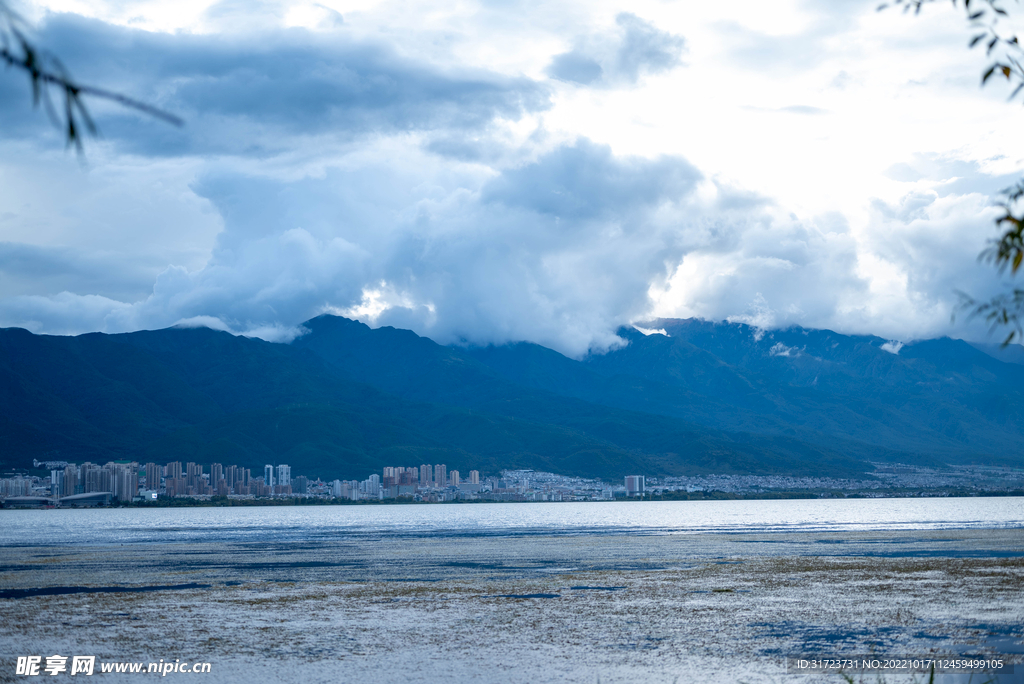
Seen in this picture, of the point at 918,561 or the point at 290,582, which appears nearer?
the point at 290,582

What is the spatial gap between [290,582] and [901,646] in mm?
38630

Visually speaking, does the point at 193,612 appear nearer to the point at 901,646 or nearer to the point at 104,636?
the point at 104,636

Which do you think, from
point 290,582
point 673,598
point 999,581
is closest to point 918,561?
point 999,581

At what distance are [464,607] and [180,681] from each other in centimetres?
1813

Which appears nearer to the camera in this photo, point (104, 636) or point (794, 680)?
point (794, 680)

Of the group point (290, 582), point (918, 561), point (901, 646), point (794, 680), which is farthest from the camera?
point (918, 561)

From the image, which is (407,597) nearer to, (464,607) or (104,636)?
(464,607)

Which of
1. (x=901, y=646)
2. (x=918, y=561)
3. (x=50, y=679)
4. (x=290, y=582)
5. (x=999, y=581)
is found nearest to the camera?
(x=50, y=679)

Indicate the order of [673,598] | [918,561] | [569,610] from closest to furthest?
[569,610] < [673,598] < [918,561]

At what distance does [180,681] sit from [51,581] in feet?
122

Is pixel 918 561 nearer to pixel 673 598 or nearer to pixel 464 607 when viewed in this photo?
pixel 673 598

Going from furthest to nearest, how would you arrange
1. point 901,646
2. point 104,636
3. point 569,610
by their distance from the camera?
point 569,610, point 104,636, point 901,646

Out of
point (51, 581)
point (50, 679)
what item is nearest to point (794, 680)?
point (50, 679)

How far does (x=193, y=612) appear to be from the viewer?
45438 millimetres
